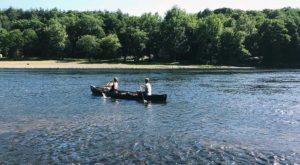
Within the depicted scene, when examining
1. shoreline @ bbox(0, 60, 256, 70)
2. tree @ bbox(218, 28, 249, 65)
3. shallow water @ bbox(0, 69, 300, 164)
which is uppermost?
tree @ bbox(218, 28, 249, 65)

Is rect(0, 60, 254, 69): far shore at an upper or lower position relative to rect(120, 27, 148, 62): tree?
lower

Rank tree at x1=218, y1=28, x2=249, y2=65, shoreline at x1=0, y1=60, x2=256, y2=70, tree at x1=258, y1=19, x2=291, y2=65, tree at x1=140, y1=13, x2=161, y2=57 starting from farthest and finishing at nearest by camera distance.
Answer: tree at x1=140, y1=13, x2=161, y2=57, tree at x1=258, y1=19, x2=291, y2=65, tree at x1=218, y1=28, x2=249, y2=65, shoreline at x1=0, y1=60, x2=256, y2=70

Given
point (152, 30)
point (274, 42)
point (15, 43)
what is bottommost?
point (15, 43)

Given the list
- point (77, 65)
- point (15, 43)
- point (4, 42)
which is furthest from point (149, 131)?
point (4, 42)

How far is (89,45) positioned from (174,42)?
91.4 feet

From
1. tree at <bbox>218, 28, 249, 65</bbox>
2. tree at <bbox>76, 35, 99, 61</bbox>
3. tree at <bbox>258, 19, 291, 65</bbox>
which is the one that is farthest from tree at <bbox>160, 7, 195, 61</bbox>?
tree at <bbox>258, 19, 291, 65</bbox>

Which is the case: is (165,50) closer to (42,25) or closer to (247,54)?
(247,54)

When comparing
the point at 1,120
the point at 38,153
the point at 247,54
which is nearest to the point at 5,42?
the point at 247,54

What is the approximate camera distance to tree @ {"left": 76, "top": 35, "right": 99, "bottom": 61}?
147m

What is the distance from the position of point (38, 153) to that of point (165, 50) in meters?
124

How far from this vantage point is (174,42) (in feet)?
479

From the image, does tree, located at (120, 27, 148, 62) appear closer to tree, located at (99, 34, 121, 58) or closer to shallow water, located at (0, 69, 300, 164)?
tree, located at (99, 34, 121, 58)

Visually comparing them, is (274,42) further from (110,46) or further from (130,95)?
(130,95)

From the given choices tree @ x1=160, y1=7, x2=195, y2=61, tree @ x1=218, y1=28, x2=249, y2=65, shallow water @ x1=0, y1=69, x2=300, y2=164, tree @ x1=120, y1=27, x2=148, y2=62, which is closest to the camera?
shallow water @ x1=0, y1=69, x2=300, y2=164
